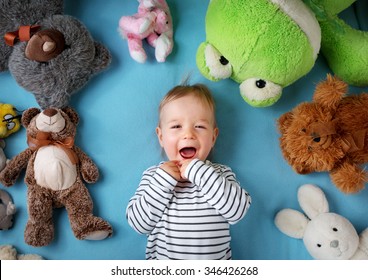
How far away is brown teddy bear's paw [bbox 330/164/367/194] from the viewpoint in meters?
1.28

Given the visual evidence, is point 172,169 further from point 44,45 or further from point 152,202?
point 44,45

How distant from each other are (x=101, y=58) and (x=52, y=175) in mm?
417

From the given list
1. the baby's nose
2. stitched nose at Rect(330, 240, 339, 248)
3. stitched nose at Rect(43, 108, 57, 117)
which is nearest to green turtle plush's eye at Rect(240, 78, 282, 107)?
the baby's nose

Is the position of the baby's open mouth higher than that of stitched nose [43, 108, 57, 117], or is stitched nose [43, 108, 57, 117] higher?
stitched nose [43, 108, 57, 117]

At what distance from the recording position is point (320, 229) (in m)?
1.29

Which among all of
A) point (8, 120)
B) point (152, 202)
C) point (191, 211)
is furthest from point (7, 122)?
point (191, 211)

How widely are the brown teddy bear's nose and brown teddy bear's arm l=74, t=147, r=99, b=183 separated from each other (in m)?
0.33

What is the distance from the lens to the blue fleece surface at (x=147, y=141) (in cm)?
135

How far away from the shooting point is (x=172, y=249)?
1191 millimetres

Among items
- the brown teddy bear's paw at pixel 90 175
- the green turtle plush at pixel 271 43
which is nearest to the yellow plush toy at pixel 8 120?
the brown teddy bear's paw at pixel 90 175

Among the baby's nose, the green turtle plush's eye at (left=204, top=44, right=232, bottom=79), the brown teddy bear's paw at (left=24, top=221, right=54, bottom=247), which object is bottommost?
the brown teddy bear's paw at (left=24, top=221, right=54, bottom=247)

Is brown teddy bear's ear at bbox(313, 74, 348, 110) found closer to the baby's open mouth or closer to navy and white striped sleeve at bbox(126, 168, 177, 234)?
the baby's open mouth

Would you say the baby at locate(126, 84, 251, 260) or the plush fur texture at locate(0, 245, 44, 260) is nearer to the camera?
the baby at locate(126, 84, 251, 260)

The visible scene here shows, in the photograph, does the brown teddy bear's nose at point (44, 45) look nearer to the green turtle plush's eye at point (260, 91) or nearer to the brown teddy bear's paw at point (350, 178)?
the green turtle plush's eye at point (260, 91)
